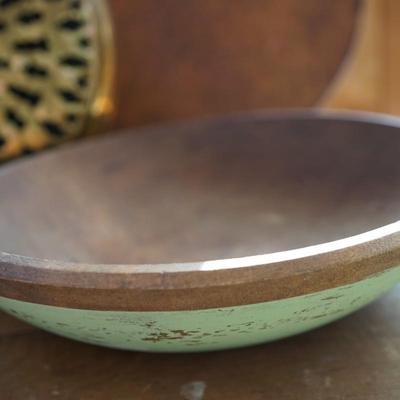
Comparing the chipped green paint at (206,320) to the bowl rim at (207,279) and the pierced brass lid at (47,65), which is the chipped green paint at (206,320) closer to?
the bowl rim at (207,279)

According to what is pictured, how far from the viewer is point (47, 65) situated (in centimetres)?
76

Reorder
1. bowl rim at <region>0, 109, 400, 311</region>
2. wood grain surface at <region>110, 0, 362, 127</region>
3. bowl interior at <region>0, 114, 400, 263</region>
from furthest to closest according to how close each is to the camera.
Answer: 1. wood grain surface at <region>110, 0, 362, 127</region>
2. bowl interior at <region>0, 114, 400, 263</region>
3. bowl rim at <region>0, 109, 400, 311</region>

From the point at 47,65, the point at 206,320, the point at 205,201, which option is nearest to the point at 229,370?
the point at 206,320

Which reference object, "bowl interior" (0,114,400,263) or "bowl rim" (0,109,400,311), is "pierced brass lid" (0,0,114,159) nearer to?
"bowl interior" (0,114,400,263)

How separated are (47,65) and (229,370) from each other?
0.41 metres

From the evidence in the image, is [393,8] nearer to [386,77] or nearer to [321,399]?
[386,77]

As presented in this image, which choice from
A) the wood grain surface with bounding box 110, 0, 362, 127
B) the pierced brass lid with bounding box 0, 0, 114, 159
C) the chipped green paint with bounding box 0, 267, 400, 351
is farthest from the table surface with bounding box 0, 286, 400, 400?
the wood grain surface with bounding box 110, 0, 362, 127

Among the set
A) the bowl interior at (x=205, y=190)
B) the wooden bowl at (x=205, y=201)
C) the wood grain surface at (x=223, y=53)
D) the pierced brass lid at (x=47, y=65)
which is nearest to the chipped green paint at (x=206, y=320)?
the wooden bowl at (x=205, y=201)

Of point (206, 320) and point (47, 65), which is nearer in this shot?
point (206, 320)

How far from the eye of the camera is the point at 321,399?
47 centimetres

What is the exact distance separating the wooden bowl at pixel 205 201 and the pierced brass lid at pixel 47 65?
0.05m

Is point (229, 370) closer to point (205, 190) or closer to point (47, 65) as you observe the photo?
point (205, 190)

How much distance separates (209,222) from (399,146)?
195mm

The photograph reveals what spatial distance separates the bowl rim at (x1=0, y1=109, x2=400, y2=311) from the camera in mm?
391
